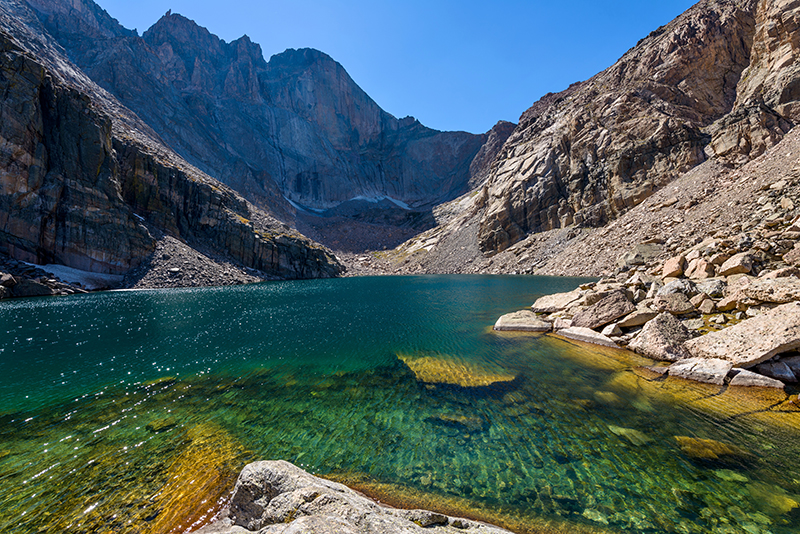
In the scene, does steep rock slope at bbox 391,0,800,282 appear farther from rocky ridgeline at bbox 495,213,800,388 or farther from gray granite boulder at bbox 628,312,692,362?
gray granite boulder at bbox 628,312,692,362

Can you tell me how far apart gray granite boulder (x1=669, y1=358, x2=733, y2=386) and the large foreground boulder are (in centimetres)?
47

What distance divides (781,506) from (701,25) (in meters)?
123

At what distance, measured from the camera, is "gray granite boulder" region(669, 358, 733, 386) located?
43.6 ft

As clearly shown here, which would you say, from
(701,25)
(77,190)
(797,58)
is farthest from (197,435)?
(701,25)

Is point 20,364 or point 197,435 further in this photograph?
point 20,364

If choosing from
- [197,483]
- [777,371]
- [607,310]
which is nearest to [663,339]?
[777,371]

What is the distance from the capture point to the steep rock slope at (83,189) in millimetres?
55156

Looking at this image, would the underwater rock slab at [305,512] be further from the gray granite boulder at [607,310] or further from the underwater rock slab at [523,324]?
the underwater rock slab at [523,324]

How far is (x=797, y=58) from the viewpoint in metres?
56.0

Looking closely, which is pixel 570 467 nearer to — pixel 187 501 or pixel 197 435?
pixel 187 501

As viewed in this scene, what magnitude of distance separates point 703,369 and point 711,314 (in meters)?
5.52

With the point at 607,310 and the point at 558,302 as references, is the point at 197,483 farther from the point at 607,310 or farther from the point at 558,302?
the point at 558,302

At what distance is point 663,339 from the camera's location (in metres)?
16.7

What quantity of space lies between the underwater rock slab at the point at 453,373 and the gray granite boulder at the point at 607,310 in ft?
31.4
